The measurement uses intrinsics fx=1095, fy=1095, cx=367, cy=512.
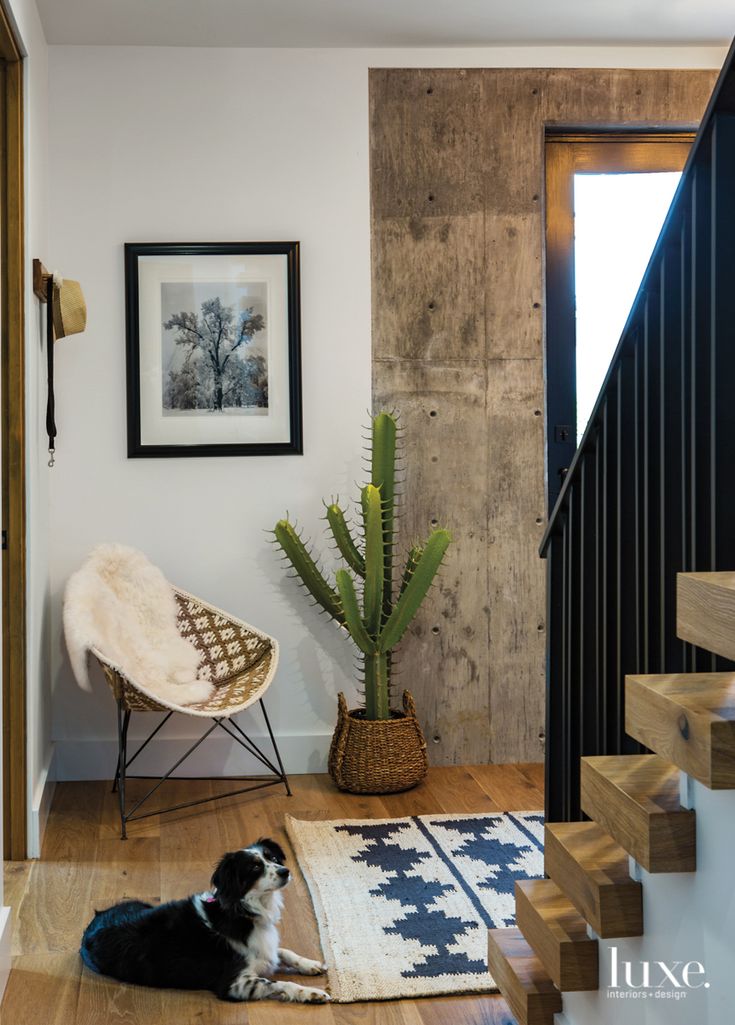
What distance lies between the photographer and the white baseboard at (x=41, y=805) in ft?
11.1

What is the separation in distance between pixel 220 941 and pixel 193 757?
5.77 ft

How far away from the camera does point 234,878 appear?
2480 mm

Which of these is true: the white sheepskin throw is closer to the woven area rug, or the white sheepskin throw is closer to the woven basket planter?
the woven basket planter

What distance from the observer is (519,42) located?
4.28 metres

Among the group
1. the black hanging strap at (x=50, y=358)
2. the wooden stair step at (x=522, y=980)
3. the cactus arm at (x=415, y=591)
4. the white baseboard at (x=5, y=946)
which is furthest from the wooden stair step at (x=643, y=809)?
the black hanging strap at (x=50, y=358)

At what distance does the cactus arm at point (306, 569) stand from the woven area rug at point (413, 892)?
810 mm

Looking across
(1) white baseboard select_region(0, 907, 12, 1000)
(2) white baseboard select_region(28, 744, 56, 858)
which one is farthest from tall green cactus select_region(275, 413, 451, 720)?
(1) white baseboard select_region(0, 907, 12, 1000)

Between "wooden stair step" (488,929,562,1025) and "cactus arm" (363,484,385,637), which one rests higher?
"cactus arm" (363,484,385,637)

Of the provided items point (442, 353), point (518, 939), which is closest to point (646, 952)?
point (518, 939)

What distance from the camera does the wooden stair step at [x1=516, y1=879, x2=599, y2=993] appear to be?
1880mm

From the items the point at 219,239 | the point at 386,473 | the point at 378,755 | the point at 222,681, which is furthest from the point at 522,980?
the point at 219,239

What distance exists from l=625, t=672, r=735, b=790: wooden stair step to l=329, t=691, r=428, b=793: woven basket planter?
7.68 ft

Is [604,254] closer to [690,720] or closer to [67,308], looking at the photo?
[67,308]

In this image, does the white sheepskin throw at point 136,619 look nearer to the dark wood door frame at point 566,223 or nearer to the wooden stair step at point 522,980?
the dark wood door frame at point 566,223
